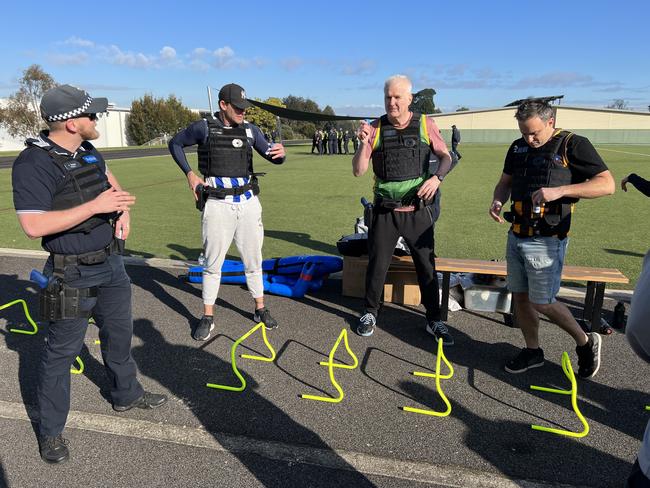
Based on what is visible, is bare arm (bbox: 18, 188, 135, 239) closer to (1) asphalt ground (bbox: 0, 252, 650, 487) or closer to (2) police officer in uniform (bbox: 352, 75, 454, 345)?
(1) asphalt ground (bbox: 0, 252, 650, 487)

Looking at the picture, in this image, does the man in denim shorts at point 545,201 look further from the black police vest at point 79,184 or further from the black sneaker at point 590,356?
the black police vest at point 79,184

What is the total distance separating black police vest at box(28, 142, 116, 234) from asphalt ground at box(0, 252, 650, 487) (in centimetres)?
143

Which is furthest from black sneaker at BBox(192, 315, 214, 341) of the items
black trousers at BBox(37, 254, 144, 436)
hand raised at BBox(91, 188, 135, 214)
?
hand raised at BBox(91, 188, 135, 214)

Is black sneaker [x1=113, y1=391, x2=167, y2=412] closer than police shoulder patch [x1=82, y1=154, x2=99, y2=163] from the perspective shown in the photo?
No

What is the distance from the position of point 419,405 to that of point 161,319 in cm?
300

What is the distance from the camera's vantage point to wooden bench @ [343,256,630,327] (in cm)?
461

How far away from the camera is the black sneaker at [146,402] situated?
344 centimetres

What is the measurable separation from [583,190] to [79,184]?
132 inches

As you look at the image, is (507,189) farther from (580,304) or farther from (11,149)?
(11,149)

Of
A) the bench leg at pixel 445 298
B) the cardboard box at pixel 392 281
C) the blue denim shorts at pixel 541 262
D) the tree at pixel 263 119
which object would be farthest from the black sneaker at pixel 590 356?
the tree at pixel 263 119

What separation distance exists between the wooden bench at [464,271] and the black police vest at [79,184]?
3270 mm

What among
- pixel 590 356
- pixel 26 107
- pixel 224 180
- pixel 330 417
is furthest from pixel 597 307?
pixel 26 107

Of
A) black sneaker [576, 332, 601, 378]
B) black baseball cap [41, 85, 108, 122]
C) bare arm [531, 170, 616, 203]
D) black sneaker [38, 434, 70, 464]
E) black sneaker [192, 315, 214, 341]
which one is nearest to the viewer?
black baseball cap [41, 85, 108, 122]

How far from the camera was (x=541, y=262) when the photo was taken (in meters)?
3.61
